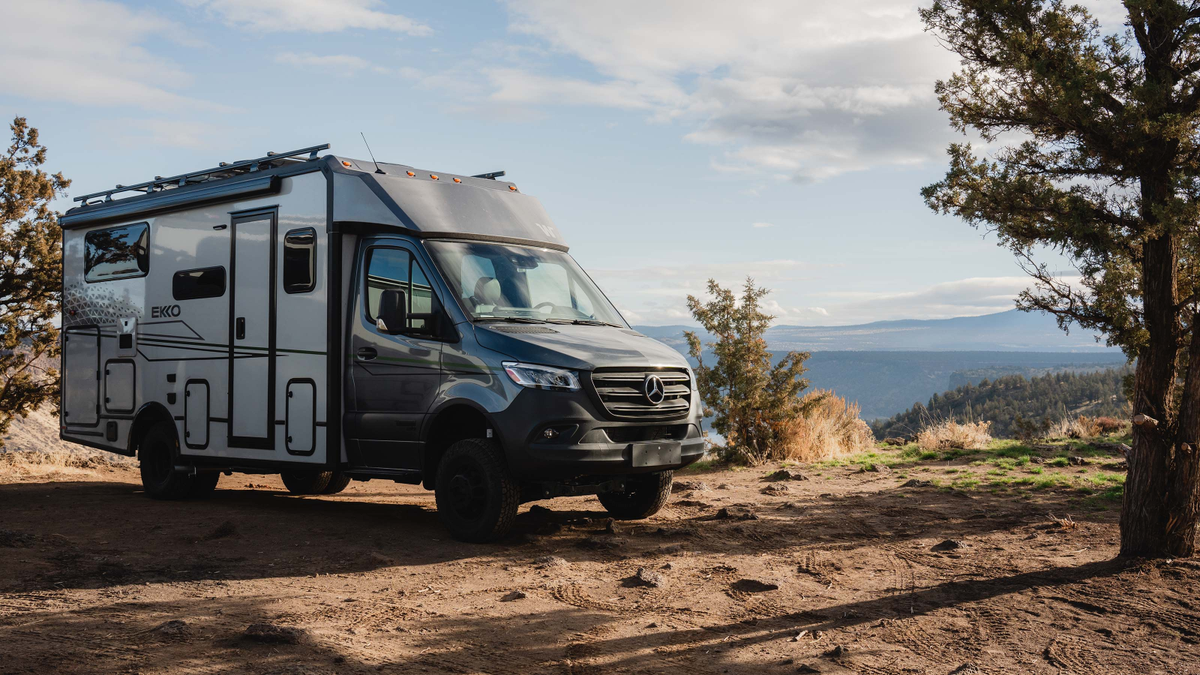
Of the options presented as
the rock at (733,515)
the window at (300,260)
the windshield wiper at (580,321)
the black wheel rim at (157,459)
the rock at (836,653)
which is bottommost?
the rock at (733,515)

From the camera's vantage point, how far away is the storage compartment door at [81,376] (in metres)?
11.8

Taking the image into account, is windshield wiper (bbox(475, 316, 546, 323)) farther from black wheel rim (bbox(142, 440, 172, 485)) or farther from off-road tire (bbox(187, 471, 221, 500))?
black wheel rim (bbox(142, 440, 172, 485))

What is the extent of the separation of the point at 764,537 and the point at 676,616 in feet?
9.05

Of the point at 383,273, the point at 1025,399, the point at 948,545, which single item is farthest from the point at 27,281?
the point at 1025,399

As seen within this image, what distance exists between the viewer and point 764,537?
28.7ft

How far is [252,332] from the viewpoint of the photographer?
9.84 metres

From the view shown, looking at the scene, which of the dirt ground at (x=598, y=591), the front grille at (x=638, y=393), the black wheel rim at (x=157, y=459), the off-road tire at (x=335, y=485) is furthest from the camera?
the off-road tire at (x=335, y=485)

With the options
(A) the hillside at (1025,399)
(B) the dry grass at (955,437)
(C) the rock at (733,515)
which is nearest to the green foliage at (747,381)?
(B) the dry grass at (955,437)

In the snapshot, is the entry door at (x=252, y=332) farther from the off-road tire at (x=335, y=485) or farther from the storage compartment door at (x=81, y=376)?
the storage compartment door at (x=81, y=376)

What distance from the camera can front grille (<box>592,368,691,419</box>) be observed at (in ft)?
26.2

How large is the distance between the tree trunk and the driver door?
18.4 ft

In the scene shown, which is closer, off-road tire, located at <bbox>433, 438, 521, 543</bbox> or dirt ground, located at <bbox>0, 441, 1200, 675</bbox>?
dirt ground, located at <bbox>0, 441, 1200, 675</bbox>

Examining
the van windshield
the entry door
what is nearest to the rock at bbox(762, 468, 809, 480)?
the van windshield

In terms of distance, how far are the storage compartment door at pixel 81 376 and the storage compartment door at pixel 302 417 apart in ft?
12.4
